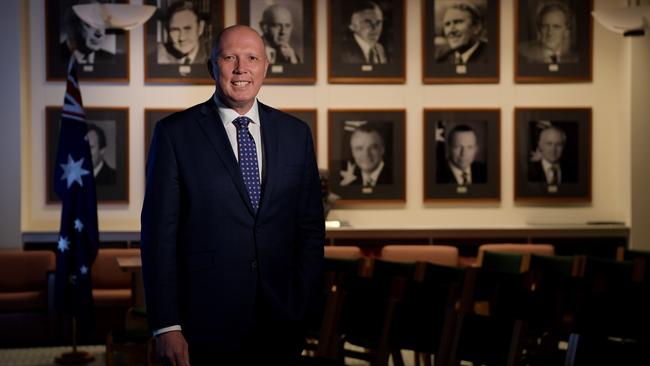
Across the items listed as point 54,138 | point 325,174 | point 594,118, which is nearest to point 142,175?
point 54,138

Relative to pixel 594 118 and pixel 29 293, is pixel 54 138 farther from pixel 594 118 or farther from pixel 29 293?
pixel 594 118

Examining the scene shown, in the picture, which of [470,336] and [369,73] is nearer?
[470,336]

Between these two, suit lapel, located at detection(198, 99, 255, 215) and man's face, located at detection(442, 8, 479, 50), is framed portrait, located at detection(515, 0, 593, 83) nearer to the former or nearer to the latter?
man's face, located at detection(442, 8, 479, 50)

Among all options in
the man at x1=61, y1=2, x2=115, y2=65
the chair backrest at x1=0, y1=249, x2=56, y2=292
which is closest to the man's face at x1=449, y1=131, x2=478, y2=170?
the man at x1=61, y1=2, x2=115, y2=65

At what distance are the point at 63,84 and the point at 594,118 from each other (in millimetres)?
5927

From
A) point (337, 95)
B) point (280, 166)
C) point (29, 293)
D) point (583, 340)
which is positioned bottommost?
point (29, 293)

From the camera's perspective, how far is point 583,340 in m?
3.30

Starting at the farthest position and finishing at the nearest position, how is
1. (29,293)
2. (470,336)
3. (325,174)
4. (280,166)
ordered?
(325,174) → (29,293) → (470,336) → (280,166)

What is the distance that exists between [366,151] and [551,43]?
2398 millimetres

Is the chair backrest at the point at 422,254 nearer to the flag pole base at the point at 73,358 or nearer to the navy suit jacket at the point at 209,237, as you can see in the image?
the flag pole base at the point at 73,358

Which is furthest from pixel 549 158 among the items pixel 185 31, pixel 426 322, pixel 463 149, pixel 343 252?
pixel 426 322

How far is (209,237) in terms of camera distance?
125 inches

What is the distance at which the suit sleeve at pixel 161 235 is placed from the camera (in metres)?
3.16

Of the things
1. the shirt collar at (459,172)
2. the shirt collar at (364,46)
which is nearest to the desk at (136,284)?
the shirt collar at (364,46)
